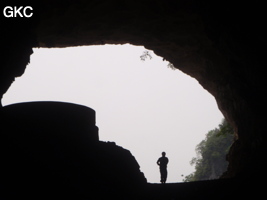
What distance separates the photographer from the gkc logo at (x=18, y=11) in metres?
9.21

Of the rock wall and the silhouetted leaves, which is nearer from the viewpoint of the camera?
the rock wall

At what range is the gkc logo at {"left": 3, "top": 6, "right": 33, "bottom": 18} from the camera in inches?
363

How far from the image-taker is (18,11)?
962 centimetres

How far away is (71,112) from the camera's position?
7.11m

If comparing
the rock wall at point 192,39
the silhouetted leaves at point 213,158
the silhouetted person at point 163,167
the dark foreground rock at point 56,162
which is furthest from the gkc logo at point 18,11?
the silhouetted leaves at point 213,158

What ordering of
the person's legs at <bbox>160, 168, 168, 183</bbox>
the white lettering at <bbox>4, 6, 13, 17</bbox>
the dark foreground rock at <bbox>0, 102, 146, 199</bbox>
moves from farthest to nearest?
the person's legs at <bbox>160, 168, 168, 183</bbox>
the white lettering at <bbox>4, 6, 13, 17</bbox>
the dark foreground rock at <bbox>0, 102, 146, 199</bbox>

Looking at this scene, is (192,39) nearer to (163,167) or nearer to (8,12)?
(163,167)

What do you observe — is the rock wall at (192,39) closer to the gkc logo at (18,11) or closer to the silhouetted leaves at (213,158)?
the gkc logo at (18,11)

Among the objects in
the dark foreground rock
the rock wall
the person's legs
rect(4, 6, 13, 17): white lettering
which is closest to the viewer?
the dark foreground rock

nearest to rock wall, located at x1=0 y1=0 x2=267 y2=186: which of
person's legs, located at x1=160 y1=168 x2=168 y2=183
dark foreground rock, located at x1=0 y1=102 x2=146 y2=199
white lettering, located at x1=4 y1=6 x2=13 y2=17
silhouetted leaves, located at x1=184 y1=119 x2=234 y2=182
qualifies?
white lettering, located at x1=4 y1=6 x2=13 y2=17

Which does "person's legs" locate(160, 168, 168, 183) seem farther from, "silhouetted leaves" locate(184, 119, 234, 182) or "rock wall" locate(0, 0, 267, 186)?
"silhouetted leaves" locate(184, 119, 234, 182)

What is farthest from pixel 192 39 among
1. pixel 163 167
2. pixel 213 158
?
pixel 213 158

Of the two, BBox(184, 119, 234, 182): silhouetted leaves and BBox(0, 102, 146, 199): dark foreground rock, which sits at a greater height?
BBox(184, 119, 234, 182): silhouetted leaves

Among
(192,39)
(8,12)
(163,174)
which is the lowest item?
(163,174)
